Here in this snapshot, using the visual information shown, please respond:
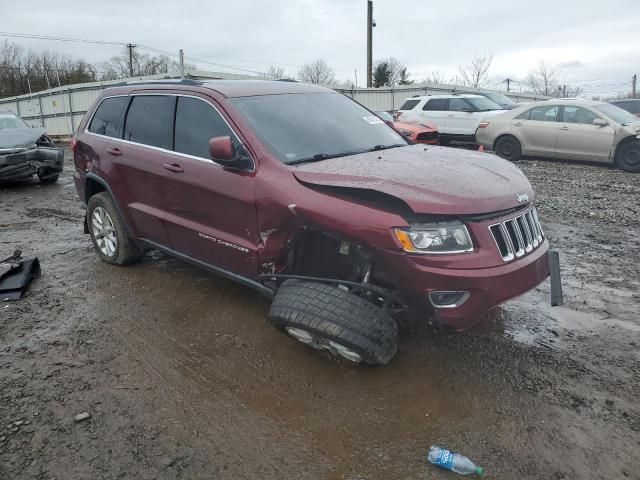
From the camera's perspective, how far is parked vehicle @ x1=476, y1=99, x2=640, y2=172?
35.1ft

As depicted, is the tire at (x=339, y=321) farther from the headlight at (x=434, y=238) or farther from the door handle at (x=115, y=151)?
the door handle at (x=115, y=151)

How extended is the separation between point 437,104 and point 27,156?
1101cm

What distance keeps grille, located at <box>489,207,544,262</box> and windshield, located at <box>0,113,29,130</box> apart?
11129 millimetres

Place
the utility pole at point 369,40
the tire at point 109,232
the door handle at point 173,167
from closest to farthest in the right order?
the door handle at point 173,167 → the tire at point 109,232 → the utility pole at point 369,40

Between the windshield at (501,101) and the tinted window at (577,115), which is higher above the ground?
the windshield at (501,101)

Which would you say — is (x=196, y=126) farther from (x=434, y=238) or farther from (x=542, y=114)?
(x=542, y=114)

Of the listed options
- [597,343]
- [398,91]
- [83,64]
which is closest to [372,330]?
[597,343]

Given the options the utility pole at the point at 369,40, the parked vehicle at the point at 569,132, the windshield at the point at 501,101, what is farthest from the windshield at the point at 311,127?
the utility pole at the point at 369,40

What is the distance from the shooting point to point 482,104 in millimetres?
15023

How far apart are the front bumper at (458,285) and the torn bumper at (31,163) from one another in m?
9.71

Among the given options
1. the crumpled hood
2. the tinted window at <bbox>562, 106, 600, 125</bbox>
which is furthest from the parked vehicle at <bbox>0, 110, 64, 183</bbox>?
the tinted window at <bbox>562, 106, 600, 125</bbox>

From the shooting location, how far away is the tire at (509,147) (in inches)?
489

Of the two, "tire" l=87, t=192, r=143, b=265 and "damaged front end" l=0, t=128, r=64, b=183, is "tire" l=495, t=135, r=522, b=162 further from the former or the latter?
"damaged front end" l=0, t=128, r=64, b=183

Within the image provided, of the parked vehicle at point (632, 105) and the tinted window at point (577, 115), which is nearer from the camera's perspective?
the tinted window at point (577, 115)
